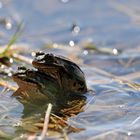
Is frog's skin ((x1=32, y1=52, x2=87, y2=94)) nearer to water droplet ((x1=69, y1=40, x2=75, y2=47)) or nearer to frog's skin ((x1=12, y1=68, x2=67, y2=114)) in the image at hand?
frog's skin ((x1=12, y1=68, x2=67, y2=114))

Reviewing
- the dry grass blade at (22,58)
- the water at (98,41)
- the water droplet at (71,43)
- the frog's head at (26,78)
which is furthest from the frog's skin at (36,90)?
the water droplet at (71,43)

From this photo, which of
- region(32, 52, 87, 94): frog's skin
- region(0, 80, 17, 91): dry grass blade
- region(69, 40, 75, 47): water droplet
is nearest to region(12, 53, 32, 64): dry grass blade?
region(0, 80, 17, 91): dry grass blade

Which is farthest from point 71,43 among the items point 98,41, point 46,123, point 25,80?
point 46,123

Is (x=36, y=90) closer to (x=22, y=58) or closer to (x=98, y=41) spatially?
(x=22, y=58)

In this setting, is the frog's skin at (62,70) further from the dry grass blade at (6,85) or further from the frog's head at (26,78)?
the dry grass blade at (6,85)

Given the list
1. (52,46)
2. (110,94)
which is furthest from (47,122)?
(52,46)

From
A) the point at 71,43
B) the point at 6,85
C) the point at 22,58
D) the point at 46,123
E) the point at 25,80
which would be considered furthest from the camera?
the point at 71,43

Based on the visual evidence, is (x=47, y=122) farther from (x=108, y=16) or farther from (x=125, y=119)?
(x=108, y=16)
